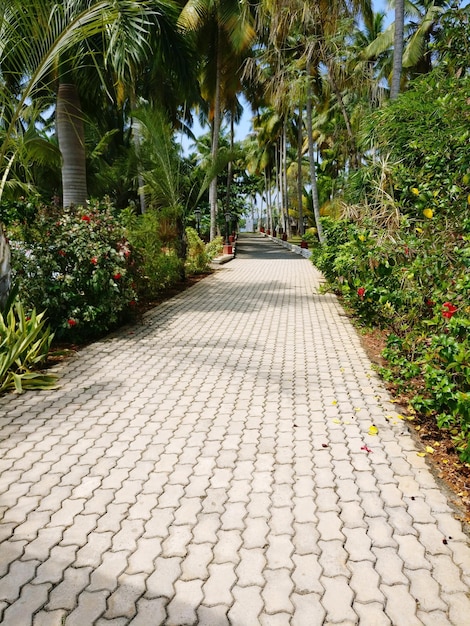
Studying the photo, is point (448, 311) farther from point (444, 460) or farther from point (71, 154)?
point (71, 154)

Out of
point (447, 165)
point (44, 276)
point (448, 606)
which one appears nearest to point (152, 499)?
point (448, 606)

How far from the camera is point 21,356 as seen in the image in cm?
545

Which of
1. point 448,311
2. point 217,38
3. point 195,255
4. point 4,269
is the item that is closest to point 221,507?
point 448,311

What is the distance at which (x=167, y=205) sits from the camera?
14.7m

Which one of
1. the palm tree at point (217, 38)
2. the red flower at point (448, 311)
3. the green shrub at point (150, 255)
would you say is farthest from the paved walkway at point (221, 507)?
the palm tree at point (217, 38)

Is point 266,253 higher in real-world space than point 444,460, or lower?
higher

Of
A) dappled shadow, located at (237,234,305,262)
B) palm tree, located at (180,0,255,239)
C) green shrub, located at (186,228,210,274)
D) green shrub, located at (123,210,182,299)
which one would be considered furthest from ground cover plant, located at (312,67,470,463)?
dappled shadow, located at (237,234,305,262)

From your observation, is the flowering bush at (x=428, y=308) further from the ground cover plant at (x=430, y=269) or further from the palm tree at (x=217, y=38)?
the palm tree at (x=217, y=38)

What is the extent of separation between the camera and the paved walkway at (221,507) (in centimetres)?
224

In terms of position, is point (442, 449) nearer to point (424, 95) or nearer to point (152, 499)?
point (152, 499)

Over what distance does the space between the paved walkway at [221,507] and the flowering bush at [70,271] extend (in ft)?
4.82

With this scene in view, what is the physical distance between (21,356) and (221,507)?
3.49m

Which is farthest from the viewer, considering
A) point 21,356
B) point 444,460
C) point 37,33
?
point 21,356

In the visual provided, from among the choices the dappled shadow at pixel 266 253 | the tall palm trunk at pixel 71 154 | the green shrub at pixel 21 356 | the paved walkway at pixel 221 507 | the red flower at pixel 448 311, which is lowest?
the paved walkway at pixel 221 507
